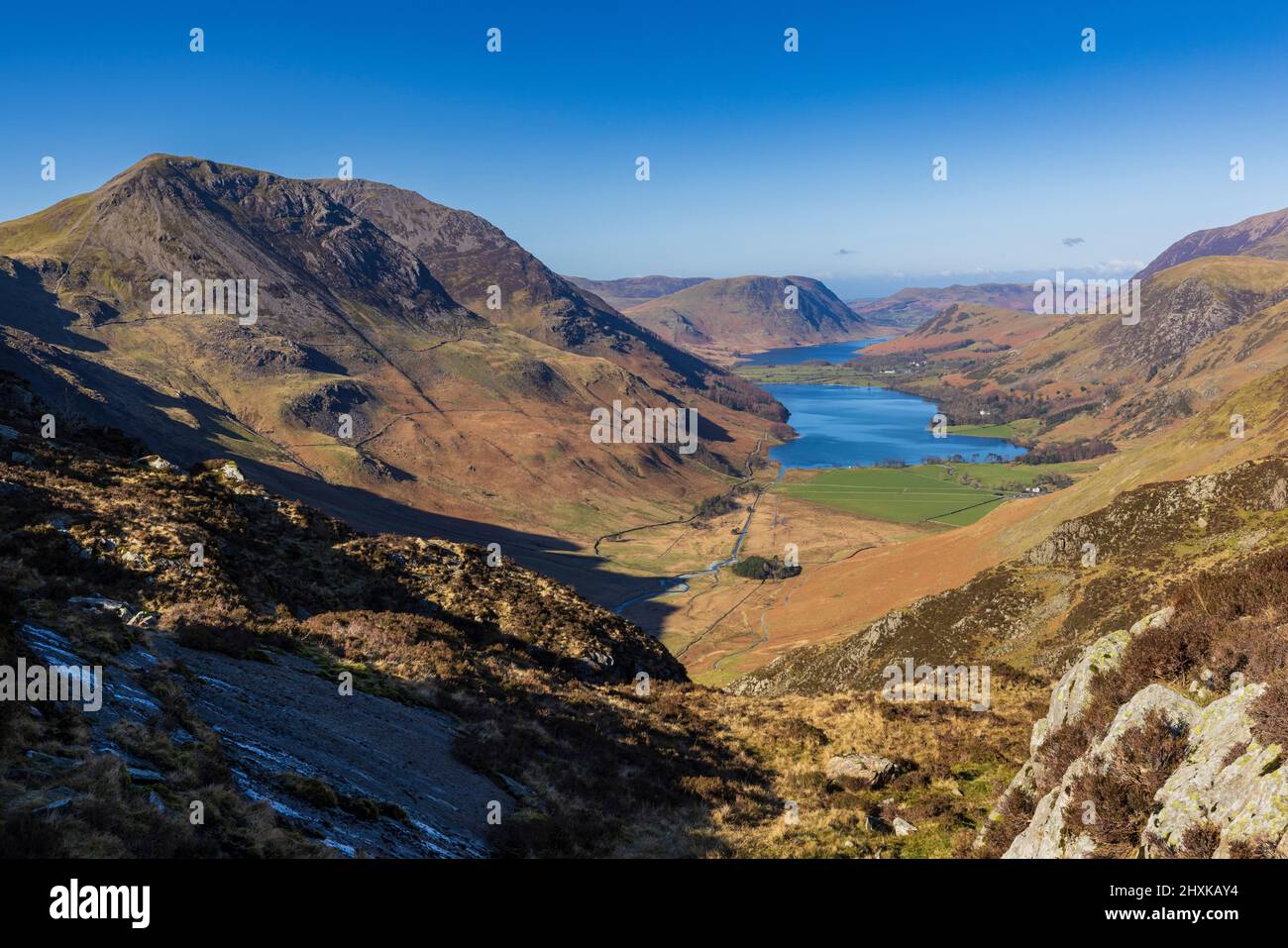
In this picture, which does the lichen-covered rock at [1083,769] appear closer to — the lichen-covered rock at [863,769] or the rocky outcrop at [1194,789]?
the rocky outcrop at [1194,789]

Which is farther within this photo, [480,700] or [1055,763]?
[480,700]

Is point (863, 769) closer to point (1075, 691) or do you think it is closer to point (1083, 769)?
point (1075, 691)

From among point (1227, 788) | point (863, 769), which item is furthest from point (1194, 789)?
point (863, 769)

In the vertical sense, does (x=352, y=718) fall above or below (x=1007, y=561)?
above

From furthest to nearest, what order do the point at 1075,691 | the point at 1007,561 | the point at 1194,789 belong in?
the point at 1007,561 → the point at 1075,691 → the point at 1194,789

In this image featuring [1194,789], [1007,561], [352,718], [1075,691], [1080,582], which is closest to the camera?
[1194,789]

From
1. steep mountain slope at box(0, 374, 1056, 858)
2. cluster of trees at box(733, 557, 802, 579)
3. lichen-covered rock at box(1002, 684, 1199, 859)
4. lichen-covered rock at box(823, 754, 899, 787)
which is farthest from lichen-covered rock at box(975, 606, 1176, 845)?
cluster of trees at box(733, 557, 802, 579)

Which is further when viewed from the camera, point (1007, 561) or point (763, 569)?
point (763, 569)

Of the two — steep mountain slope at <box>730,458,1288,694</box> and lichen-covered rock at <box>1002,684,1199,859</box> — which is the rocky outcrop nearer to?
lichen-covered rock at <box>1002,684,1199,859</box>
